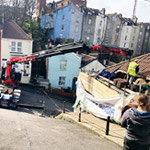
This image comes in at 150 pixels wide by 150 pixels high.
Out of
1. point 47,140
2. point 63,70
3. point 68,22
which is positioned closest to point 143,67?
point 47,140

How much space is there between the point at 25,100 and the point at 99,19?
111 feet

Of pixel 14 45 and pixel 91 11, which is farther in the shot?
pixel 91 11

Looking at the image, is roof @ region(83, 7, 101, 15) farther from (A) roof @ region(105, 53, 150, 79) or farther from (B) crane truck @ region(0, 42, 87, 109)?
(A) roof @ region(105, 53, 150, 79)

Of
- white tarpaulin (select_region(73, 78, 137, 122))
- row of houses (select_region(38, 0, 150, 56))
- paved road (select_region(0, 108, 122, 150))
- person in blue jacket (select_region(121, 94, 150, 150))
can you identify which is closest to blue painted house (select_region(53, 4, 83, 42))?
row of houses (select_region(38, 0, 150, 56))

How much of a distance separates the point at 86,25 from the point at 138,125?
4393 cm

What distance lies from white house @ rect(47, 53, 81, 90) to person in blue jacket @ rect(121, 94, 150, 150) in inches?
922

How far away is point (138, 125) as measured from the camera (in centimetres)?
371

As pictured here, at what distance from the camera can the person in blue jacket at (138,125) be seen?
144 inches

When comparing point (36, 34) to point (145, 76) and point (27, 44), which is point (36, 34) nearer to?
point (27, 44)

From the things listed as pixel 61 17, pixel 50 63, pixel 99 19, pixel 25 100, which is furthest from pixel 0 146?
pixel 99 19

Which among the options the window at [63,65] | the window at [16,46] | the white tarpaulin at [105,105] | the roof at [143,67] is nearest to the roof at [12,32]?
the window at [16,46]

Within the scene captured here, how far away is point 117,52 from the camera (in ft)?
38.4

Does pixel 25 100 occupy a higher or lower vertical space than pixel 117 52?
lower

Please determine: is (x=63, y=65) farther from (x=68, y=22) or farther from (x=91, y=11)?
(x=91, y=11)
